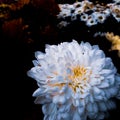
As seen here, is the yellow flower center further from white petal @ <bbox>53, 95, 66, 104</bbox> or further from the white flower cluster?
the white flower cluster

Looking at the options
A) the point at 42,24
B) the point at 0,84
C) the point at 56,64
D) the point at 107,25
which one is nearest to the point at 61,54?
the point at 56,64

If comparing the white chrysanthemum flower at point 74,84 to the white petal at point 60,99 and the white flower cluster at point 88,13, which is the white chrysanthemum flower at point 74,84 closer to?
the white petal at point 60,99

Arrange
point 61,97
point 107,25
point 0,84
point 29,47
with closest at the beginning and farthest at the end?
point 61,97, point 0,84, point 29,47, point 107,25

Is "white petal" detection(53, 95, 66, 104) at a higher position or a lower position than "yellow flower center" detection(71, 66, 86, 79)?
lower

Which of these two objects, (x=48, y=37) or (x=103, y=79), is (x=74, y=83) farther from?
(x=48, y=37)

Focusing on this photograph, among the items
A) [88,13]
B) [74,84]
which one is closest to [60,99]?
[74,84]

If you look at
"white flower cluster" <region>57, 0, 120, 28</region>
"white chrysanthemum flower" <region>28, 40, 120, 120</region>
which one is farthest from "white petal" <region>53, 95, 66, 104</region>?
"white flower cluster" <region>57, 0, 120, 28</region>

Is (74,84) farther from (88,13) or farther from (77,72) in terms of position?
(88,13)
